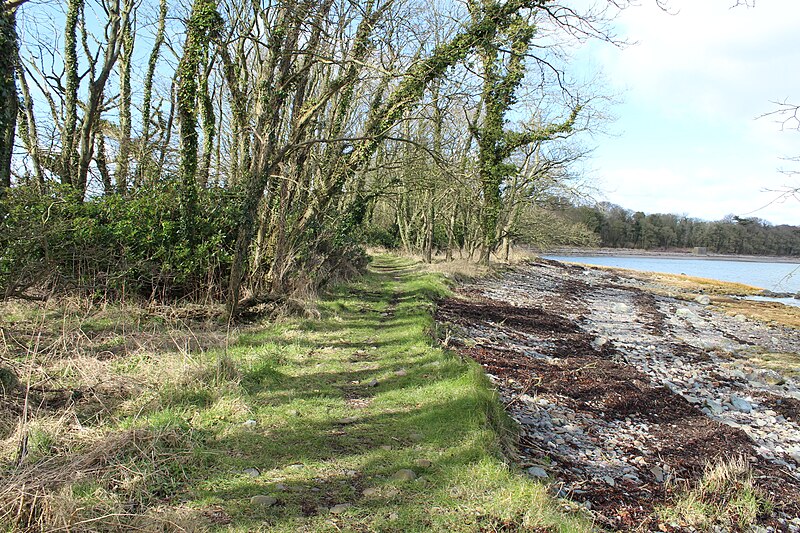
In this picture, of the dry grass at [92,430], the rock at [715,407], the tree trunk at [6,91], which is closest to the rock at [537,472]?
the dry grass at [92,430]

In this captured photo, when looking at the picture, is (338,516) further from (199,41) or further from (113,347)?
(199,41)

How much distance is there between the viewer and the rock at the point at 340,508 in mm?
3135

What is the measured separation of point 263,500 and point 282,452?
71cm

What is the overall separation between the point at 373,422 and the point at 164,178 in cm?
755

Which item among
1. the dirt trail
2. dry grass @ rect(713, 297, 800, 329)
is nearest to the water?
dry grass @ rect(713, 297, 800, 329)

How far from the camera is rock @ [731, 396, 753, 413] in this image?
718 cm

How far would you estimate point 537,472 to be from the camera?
13.6ft

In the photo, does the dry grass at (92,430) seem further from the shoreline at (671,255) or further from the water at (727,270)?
the shoreline at (671,255)

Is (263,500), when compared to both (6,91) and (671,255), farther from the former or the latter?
(671,255)

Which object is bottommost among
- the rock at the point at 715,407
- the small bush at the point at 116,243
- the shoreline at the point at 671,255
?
the rock at the point at 715,407

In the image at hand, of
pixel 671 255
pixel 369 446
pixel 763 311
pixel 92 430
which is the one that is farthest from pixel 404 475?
pixel 671 255

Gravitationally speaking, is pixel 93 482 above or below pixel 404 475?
above

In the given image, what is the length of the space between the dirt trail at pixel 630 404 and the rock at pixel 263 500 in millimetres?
2128

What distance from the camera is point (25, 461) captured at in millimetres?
3092
